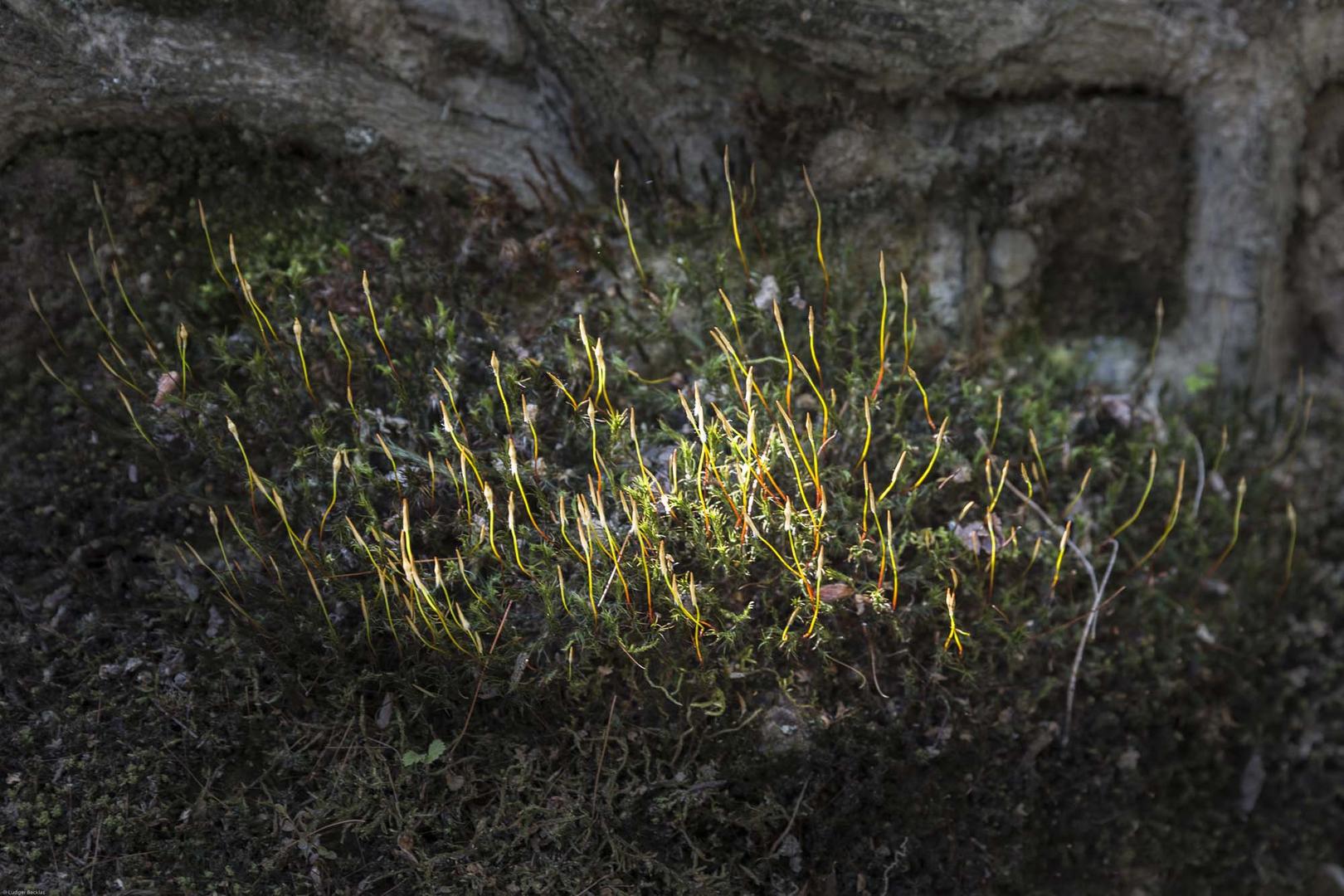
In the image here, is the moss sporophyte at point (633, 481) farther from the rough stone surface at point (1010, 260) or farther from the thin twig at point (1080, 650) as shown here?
the rough stone surface at point (1010, 260)

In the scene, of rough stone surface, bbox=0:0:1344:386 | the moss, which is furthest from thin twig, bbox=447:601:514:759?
rough stone surface, bbox=0:0:1344:386

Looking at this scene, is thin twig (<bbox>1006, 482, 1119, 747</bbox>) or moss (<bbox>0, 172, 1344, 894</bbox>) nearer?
moss (<bbox>0, 172, 1344, 894</bbox>)

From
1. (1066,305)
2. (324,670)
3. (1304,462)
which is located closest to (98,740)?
(324,670)

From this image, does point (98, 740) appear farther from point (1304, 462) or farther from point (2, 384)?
point (1304, 462)

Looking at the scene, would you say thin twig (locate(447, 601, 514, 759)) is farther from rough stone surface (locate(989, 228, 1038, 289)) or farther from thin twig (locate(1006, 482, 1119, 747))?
rough stone surface (locate(989, 228, 1038, 289))

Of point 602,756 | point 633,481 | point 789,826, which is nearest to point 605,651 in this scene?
point 602,756
